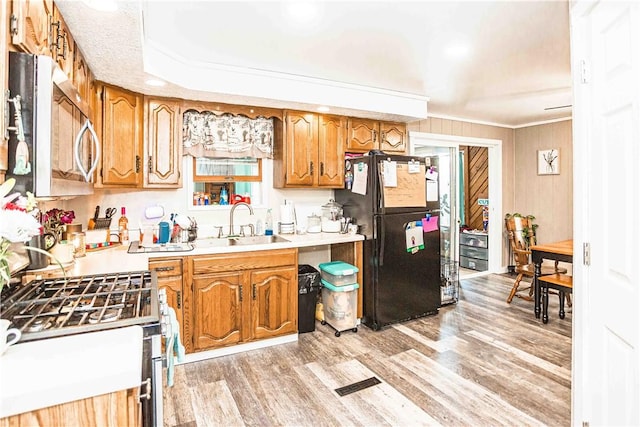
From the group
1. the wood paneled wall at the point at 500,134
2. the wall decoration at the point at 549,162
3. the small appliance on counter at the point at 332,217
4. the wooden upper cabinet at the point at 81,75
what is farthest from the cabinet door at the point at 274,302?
the wall decoration at the point at 549,162

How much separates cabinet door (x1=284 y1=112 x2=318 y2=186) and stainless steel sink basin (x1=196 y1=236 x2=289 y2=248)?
59 cm

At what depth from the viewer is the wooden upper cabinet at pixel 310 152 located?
357 centimetres

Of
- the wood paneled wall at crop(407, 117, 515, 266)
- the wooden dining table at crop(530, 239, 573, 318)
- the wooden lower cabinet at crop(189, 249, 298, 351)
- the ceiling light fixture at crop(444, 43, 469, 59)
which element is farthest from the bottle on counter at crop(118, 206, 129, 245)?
the wooden dining table at crop(530, 239, 573, 318)

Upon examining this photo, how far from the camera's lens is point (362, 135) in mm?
3992

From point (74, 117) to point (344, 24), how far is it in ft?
5.33

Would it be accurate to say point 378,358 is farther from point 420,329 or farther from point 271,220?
point 271,220

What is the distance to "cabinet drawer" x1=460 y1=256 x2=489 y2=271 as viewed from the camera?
5.73 m

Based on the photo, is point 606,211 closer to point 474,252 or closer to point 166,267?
point 166,267

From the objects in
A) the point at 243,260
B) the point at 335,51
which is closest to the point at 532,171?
the point at 335,51

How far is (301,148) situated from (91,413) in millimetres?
2975

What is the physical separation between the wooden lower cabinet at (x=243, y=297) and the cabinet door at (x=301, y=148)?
0.84 meters

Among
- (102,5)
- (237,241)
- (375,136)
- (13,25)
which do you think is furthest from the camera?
(375,136)

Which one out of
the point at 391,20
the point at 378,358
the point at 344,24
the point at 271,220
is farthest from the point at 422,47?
the point at 378,358

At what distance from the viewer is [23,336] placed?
1099mm
